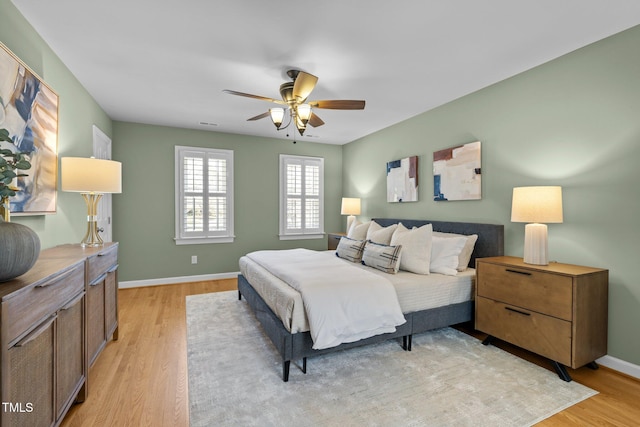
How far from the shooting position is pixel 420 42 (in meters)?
2.42

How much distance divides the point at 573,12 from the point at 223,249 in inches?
204

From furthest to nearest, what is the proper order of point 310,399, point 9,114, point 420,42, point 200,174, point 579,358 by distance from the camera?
point 200,174 < point 420,42 < point 579,358 < point 310,399 < point 9,114

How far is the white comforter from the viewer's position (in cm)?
221

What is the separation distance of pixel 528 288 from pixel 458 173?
1645 mm

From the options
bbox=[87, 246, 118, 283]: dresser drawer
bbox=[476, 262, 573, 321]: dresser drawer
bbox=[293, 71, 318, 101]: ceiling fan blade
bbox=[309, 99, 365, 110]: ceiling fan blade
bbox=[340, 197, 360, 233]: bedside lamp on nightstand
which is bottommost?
bbox=[476, 262, 573, 321]: dresser drawer

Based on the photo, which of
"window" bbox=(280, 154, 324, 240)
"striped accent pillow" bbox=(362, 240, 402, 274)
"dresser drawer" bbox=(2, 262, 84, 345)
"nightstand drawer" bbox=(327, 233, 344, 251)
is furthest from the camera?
"window" bbox=(280, 154, 324, 240)

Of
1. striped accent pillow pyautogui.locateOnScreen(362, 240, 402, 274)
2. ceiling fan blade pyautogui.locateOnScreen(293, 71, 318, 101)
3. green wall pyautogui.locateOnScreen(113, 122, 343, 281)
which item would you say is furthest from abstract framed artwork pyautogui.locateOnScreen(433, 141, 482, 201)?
green wall pyautogui.locateOnScreen(113, 122, 343, 281)

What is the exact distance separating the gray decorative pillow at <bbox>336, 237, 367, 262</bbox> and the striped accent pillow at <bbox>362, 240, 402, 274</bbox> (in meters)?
0.17

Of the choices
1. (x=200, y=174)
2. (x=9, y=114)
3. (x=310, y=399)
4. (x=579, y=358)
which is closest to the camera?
(x=9, y=114)

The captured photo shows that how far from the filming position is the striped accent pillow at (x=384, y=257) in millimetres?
3016

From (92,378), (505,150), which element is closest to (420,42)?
(505,150)

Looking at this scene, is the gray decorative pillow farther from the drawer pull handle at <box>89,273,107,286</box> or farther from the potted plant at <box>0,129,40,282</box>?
the potted plant at <box>0,129,40,282</box>

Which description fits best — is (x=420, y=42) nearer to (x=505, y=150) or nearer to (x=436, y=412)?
(x=505, y=150)

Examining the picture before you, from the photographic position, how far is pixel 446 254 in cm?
316
